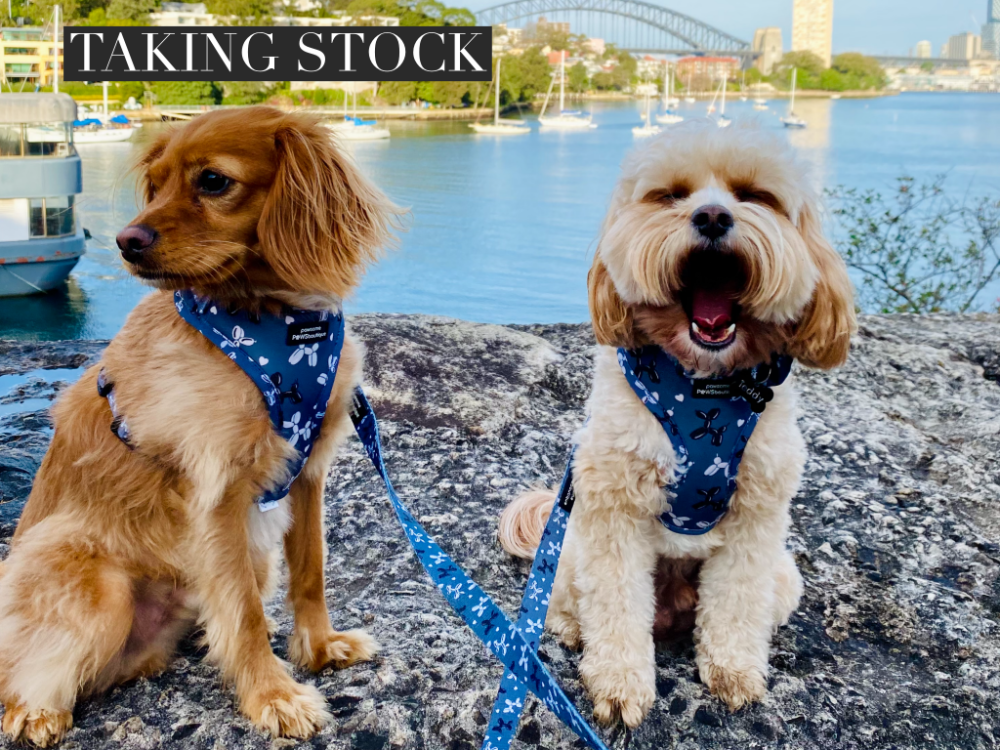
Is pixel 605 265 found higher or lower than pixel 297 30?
lower

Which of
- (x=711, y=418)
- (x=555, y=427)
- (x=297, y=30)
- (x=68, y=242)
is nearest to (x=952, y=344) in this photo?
(x=555, y=427)

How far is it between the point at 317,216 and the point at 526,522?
1.35m

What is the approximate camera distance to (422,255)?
19750 mm

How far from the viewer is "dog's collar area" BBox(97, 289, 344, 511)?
222cm

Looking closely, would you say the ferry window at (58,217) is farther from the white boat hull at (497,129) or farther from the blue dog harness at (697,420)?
the white boat hull at (497,129)

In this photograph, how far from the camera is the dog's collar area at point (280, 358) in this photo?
222 centimetres

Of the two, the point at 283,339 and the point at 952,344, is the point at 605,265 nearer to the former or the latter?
the point at 283,339

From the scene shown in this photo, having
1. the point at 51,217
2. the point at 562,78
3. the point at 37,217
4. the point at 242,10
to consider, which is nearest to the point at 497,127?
the point at 562,78

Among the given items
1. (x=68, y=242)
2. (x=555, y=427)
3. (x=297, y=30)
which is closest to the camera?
(x=555, y=427)

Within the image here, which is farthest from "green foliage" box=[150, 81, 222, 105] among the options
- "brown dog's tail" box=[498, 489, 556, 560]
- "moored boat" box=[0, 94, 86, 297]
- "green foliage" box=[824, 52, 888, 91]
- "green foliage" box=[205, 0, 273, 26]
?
"green foliage" box=[824, 52, 888, 91]

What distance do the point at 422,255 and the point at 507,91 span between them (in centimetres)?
3034

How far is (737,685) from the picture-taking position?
2.45m

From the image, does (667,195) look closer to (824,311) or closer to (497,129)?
(824,311)

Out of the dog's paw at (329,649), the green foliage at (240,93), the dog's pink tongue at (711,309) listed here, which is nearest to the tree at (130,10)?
the green foliage at (240,93)
